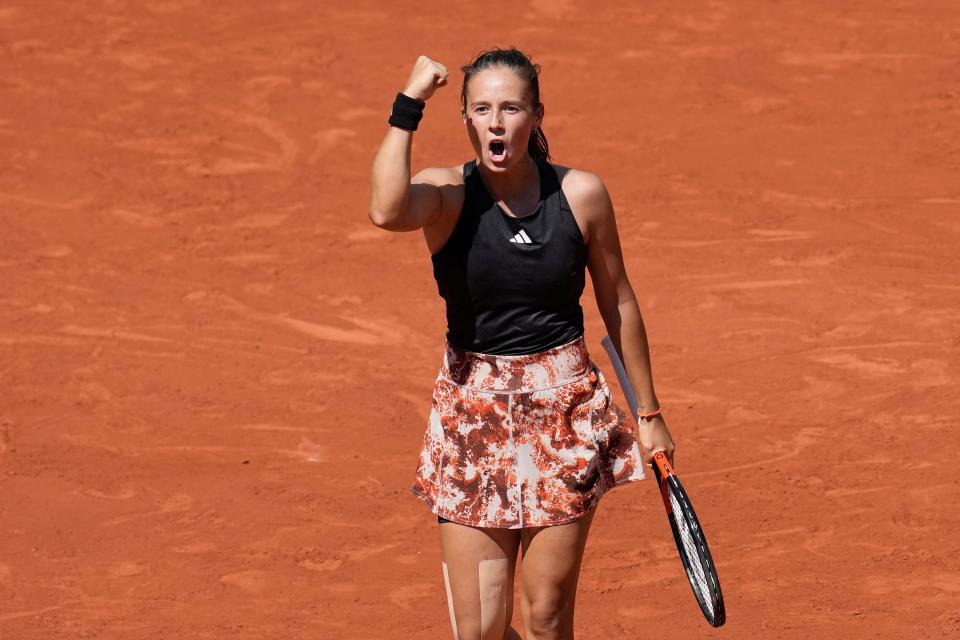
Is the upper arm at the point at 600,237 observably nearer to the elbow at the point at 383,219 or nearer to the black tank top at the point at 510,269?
the black tank top at the point at 510,269

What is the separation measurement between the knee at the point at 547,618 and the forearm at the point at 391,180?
1.25m

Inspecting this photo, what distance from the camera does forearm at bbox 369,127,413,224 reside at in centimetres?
392

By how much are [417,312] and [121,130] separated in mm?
4385

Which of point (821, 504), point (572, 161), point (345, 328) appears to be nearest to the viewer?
point (821, 504)

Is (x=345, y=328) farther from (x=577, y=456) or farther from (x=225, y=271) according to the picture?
(x=577, y=456)

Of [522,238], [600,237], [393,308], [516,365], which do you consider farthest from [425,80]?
[393,308]

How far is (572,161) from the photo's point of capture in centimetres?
1191

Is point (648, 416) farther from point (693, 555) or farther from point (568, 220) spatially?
point (568, 220)

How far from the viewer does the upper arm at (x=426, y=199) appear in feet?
13.0

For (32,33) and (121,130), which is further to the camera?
(32,33)

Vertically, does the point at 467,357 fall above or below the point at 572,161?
above

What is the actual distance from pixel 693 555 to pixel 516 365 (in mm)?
843

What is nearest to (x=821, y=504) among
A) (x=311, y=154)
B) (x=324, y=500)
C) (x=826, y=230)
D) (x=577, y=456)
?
(x=324, y=500)

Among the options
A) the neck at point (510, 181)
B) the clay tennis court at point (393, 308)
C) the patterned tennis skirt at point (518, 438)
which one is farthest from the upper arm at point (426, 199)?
the clay tennis court at point (393, 308)
